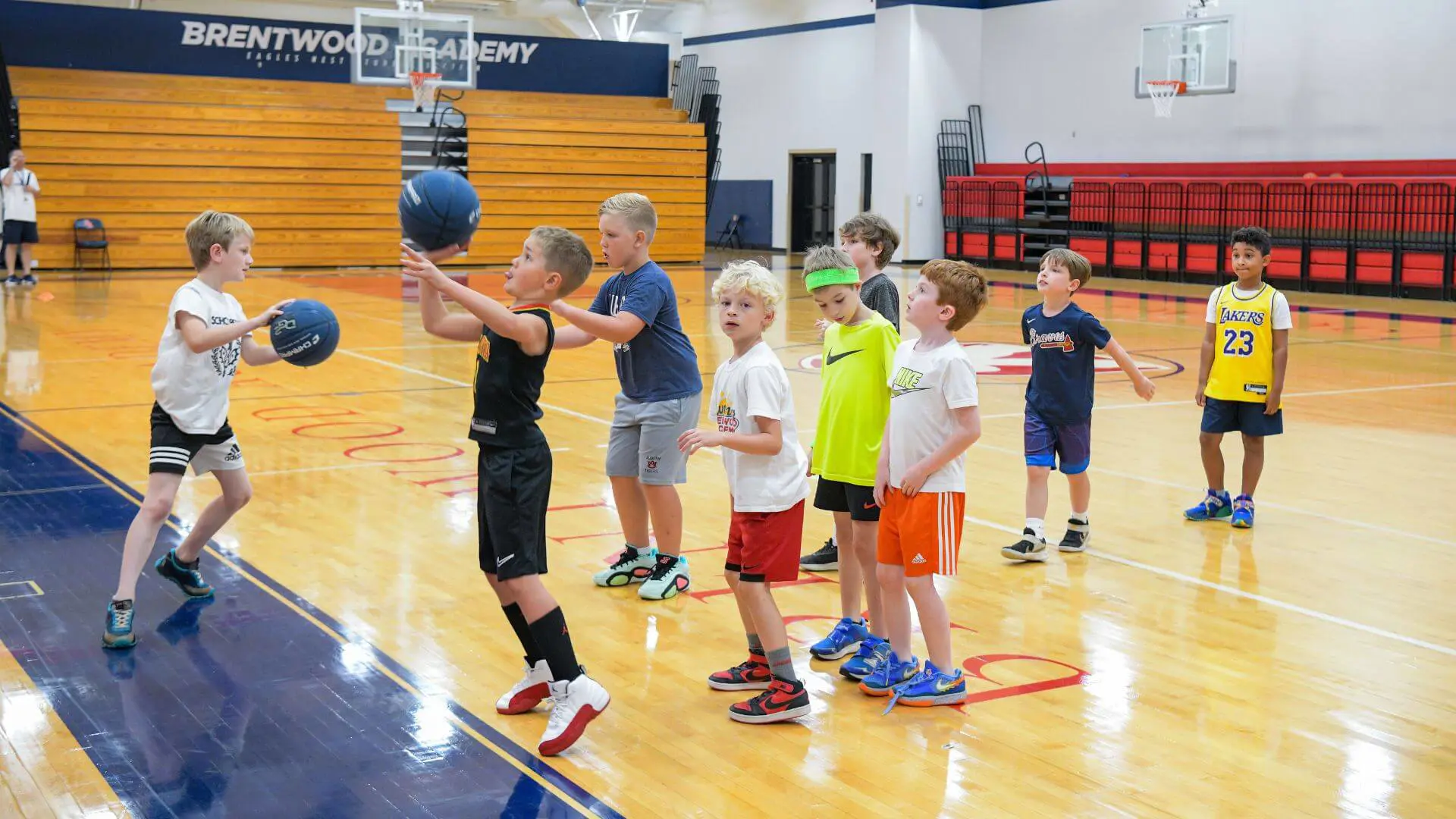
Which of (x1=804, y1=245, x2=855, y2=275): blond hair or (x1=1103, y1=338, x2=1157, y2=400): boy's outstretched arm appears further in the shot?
(x1=1103, y1=338, x2=1157, y2=400): boy's outstretched arm

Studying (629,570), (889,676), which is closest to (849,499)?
(889,676)

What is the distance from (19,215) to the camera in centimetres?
1886

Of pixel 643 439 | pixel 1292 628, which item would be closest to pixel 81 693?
pixel 643 439

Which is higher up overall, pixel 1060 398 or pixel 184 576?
pixel 1060 398

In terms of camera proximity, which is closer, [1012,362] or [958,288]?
[958,288]

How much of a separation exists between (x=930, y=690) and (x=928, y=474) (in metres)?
0.65

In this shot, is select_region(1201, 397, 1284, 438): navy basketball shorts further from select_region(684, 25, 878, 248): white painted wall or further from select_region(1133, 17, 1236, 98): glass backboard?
select_region(684, 25, 878, 248): white painted wall

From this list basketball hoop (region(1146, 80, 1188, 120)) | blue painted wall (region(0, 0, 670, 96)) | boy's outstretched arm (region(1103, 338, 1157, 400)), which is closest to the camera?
boy's outstretched arm (region(1103, 338, 1157, 400))

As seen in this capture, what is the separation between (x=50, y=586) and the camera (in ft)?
17.0

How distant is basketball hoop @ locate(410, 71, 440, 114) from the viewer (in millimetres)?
23359

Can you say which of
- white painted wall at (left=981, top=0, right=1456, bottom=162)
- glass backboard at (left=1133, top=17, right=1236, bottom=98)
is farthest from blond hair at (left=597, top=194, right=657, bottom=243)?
glass backboard at (left=1133, top=17, right=1236, bottom=98)

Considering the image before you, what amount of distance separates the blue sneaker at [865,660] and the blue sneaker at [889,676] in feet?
0.21

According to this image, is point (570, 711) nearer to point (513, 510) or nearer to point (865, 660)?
point (513, 510)

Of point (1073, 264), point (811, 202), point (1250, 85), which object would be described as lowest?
point (1073, 264)
